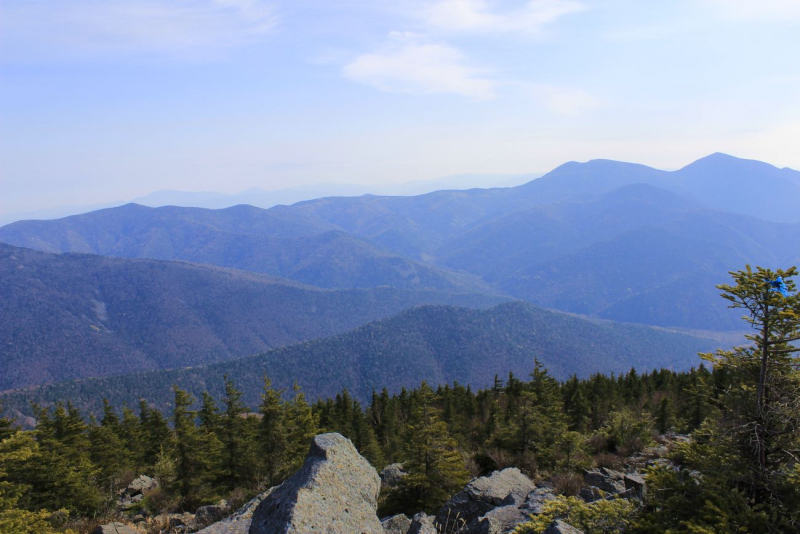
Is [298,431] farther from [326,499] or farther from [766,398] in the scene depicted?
[766,398]

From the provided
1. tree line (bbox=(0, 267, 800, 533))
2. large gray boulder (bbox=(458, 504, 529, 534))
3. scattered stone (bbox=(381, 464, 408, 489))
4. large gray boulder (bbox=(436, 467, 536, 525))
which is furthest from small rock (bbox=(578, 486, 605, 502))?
scattered stone (bbox=(381, 464, 408, 489))

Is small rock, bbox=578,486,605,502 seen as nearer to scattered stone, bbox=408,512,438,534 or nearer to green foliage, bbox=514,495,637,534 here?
green foliage, bbox=514,495,637,534

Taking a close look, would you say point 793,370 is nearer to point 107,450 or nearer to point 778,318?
point 778,318

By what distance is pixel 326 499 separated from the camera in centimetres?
870

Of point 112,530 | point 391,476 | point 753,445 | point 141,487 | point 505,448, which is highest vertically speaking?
point 753,445

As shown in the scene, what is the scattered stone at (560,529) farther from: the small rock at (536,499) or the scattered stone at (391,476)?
the scattered stone at (391,476)

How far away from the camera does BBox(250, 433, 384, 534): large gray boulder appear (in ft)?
25.9

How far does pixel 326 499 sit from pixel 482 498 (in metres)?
9.62

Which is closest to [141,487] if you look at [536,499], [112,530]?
[112,530]

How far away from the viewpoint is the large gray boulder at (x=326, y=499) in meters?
7.89

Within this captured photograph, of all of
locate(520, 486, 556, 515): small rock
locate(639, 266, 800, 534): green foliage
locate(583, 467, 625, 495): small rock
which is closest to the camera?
locate(639, 266, 800, 534): green foliage

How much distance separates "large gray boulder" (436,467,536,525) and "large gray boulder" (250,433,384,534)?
6.38 m

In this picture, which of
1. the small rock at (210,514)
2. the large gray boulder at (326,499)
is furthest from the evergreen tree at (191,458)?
the large gray boulder at (326,499)

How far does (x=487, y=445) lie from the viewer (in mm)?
29344
